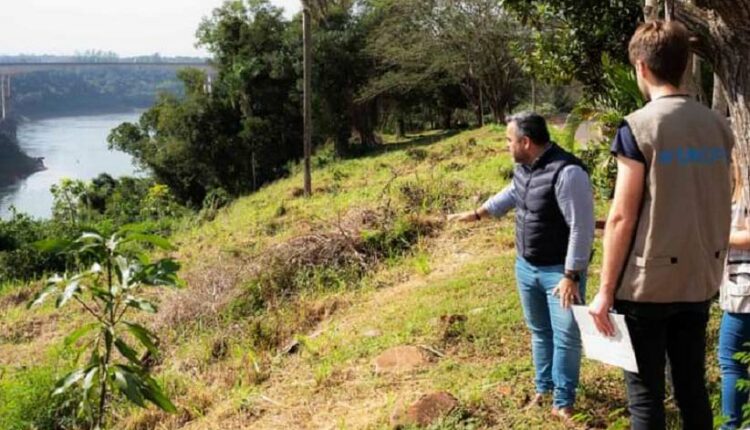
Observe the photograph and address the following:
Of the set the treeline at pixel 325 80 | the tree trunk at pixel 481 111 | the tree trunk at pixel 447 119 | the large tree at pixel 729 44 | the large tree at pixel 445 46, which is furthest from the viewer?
the tree trunk at pixel 447 119

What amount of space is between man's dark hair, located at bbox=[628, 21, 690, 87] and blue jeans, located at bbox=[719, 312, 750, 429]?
3.37ft

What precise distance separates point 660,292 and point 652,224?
0.21m

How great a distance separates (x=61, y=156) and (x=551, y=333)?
102 m

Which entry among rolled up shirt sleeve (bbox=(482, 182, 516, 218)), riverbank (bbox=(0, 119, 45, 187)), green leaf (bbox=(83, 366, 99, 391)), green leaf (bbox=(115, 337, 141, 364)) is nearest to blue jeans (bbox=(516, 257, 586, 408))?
rolled up shirt sleeve (bbox=(482, 182, 516, 218))

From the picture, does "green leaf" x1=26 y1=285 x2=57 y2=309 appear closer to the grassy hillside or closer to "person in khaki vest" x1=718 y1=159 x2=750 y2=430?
the grassy hillside

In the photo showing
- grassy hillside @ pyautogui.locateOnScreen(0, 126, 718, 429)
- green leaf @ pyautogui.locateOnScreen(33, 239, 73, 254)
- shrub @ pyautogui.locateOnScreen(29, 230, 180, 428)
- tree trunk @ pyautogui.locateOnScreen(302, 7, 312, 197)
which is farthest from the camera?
tree trunk @ pyautogui.locateOnScreen(302, 7, 312, 197)

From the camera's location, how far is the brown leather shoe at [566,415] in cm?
307

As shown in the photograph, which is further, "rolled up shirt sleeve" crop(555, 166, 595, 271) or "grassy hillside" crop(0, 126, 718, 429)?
"grassy hillside" crop(0, 126, 718, 429)

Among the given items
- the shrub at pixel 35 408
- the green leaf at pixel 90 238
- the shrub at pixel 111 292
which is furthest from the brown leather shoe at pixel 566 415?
the shrub at pixel 35 408

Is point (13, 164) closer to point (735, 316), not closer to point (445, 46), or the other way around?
point (445, 46)

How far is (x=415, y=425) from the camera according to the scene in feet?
11.1

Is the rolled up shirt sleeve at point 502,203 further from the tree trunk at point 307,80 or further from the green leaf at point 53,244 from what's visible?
the tree trunk at point 307,80

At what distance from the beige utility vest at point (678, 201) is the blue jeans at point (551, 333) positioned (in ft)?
2.55

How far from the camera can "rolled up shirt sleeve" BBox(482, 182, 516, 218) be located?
3318 mm
